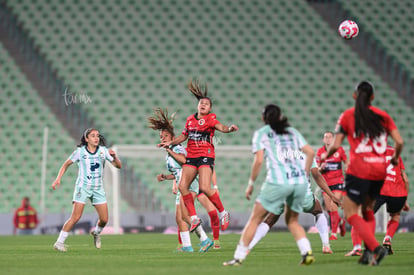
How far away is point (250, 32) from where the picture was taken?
28422 millimetres

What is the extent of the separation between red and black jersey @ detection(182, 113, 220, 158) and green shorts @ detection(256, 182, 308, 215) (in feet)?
11.9

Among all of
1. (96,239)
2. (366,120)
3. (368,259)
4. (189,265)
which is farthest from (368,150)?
(96,239)

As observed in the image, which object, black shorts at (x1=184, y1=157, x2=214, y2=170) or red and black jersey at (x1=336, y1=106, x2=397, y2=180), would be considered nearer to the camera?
red and black jersey at (x1=336, y1=106, x2=397, y2=180)

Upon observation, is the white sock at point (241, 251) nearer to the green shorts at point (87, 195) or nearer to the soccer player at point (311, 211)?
the soccer player at point (311, 211)

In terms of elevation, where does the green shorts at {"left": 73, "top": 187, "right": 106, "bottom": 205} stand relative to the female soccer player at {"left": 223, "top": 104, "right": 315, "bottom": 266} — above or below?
below

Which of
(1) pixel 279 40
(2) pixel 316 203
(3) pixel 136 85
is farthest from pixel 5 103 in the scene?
(2) pixel 316 203

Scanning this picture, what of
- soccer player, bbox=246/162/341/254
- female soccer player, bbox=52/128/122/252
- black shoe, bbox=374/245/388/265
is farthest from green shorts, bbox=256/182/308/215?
female soccer player, bbox=52/128/122/252

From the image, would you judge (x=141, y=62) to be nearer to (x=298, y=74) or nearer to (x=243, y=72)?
(x=243, y=72)

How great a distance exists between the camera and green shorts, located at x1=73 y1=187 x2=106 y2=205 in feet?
39.6

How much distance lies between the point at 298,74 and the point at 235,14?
12.1 feet

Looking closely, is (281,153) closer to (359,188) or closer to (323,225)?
(359,188)

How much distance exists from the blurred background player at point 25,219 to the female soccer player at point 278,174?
14.9 metres

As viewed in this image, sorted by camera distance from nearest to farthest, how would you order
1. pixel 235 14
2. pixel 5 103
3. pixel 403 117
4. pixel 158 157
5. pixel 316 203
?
pixel 316 203, pixel 158 157, pixel 5 103, pixel 403 117, pixel 235 14

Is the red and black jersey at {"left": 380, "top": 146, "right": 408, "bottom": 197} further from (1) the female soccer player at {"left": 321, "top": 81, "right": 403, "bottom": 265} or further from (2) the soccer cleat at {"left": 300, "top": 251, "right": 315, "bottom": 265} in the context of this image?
(2) the soccer cleat at {"left": 300, "top": 251, "right": 315, "bottom": 265}
